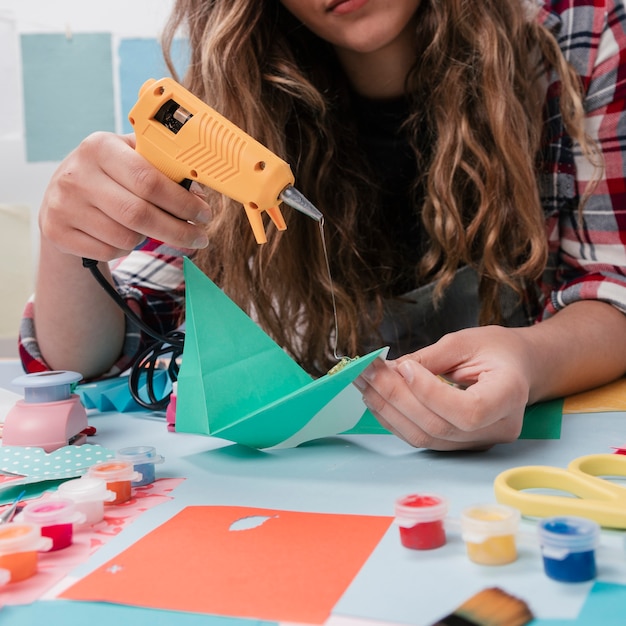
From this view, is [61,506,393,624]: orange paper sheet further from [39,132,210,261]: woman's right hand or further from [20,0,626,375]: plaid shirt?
[20,0,626,375]: plaid shirt

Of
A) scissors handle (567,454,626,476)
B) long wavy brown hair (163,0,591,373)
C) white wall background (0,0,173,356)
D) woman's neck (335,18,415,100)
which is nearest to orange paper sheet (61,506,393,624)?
scissors handle (567,454,626,476)

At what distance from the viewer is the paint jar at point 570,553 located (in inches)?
11.9

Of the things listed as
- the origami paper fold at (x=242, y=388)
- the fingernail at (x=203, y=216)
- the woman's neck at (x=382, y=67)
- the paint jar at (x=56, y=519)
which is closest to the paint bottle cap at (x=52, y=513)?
the paint jar at (x=56, y=519)

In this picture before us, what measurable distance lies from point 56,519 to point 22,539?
31 mm

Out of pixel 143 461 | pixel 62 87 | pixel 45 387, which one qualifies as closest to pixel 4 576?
pixel 143 461

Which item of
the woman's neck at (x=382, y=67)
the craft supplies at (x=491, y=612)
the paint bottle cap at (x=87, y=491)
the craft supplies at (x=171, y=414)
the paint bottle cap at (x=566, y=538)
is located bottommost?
the craft supplies at (x=171, y=414)

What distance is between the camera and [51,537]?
0.36 meters

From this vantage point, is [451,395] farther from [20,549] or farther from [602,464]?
[20,549]

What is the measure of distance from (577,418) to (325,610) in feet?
1.12

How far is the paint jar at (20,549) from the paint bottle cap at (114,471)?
8 centimetres

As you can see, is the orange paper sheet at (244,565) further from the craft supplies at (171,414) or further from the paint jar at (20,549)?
the craft supplies at (171,414)

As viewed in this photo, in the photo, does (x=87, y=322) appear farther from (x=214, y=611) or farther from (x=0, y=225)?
(x=0, y=225)

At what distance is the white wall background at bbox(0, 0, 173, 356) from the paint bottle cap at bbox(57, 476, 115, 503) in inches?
47.5

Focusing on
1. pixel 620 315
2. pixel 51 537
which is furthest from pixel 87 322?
pixel 620 315
